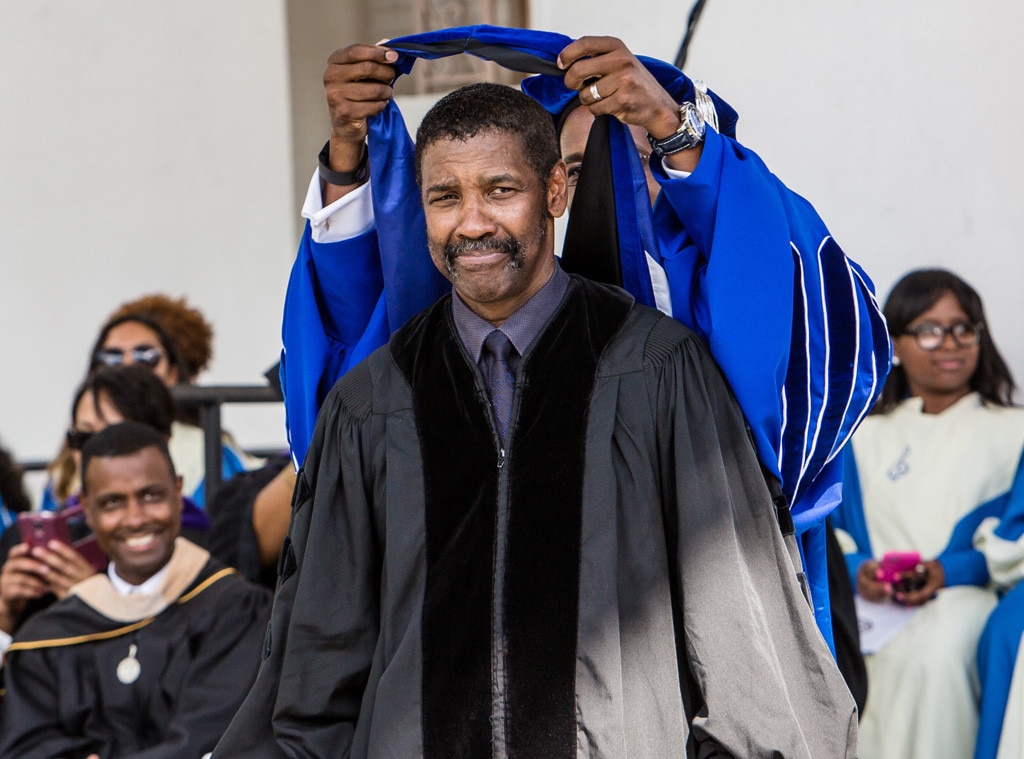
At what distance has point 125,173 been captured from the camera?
24.0 ft

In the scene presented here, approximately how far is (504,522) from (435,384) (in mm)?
280

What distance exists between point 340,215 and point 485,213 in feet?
1.50

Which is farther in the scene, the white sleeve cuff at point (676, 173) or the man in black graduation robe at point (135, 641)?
the man in black graduation robe at point (135, 641)

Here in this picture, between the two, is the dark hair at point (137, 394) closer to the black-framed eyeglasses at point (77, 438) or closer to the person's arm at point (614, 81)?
the black-framed eyeglasses at point (77, 438)

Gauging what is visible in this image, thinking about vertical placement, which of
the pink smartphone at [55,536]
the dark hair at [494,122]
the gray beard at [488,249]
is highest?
the dark hair at [494,122]

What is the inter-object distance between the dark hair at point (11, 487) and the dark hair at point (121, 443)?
1.60 metres

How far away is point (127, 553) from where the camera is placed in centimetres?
411

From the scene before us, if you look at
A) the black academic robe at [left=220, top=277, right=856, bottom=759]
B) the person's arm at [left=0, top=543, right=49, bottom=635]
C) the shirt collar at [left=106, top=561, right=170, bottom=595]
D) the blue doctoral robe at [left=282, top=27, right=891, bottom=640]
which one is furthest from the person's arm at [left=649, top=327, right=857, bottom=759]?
the person's arm at [left=0, top=543, right=49, bottom=635]

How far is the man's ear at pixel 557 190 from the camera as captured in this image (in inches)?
98.7

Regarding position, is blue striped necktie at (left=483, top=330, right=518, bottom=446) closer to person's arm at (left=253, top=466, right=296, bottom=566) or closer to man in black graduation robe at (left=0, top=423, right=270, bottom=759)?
man in black graduation robe at (left=0, top=423, right=270, bottom=759)

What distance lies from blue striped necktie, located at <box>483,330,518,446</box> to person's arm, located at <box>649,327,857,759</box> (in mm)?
249

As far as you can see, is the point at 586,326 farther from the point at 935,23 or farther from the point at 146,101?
the point at 146,101

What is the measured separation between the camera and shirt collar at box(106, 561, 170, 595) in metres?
4.09

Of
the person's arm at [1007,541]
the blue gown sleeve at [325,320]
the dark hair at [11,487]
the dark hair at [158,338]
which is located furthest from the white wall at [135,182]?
the blue gown sleeve at [325,320]
